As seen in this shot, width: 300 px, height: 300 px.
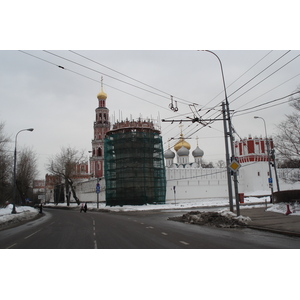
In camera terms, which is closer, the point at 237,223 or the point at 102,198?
the point at 237,223

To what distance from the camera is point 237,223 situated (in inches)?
714

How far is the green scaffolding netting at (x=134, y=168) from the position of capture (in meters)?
57.0

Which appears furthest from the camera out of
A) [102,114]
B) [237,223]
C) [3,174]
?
[102,114]

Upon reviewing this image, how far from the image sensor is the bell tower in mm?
88750

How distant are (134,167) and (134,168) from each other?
246mm

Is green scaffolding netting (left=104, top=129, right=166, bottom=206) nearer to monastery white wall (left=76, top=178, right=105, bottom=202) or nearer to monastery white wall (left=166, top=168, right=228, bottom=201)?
monastery white wall (left=166, top=168, right=228, bottom=201)

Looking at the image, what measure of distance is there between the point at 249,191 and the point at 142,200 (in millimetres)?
31364

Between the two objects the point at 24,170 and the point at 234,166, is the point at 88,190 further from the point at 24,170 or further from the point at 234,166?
the point at 234,166

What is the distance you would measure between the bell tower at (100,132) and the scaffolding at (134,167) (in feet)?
93.4

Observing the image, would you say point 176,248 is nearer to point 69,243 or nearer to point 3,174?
point 69,243

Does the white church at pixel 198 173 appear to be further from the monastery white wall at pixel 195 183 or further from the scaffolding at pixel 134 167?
the scaffolding at pixel 134 167

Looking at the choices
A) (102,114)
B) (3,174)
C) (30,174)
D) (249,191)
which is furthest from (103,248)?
(102,114)

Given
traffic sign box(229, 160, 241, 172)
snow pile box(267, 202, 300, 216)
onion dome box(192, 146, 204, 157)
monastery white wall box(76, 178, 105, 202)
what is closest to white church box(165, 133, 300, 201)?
onion dome box(192, 146, 204, 157)
